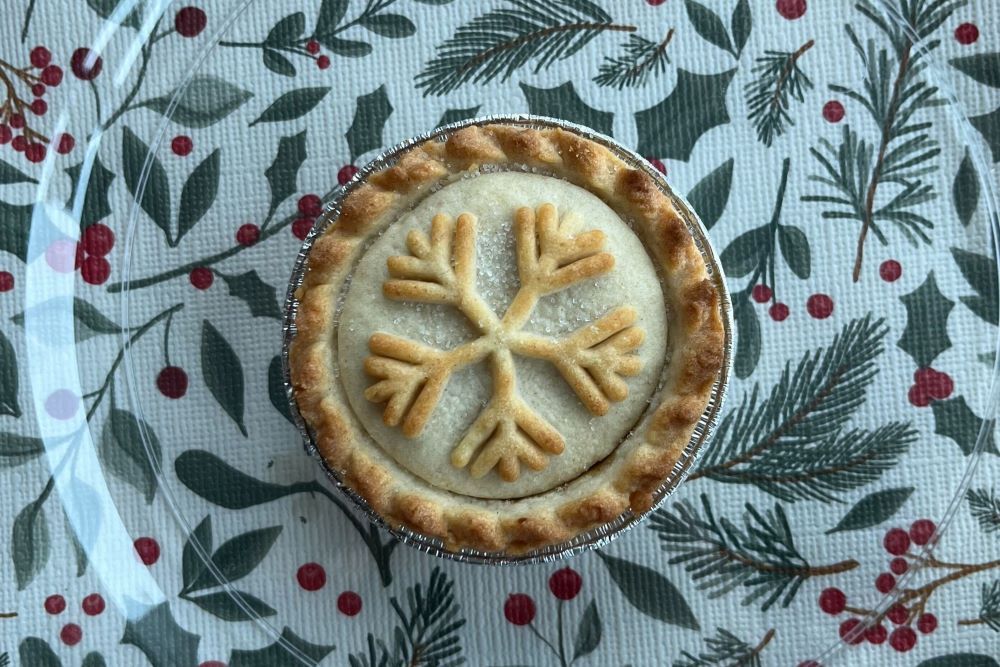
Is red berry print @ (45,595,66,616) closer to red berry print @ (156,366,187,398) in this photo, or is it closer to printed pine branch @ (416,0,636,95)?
red berry print @ (156,366,187,398)

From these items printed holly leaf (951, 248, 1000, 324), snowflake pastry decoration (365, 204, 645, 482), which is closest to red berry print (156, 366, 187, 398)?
snowflake pastry decoration (365, 204, 645, 482)

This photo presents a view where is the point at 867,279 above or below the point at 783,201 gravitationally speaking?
below

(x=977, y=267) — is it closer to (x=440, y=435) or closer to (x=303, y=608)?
(x=440, y=435)

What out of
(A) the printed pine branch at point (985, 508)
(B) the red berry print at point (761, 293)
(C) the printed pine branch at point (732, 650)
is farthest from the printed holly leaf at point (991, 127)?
(C) the printed pine branch at point (732, 650)

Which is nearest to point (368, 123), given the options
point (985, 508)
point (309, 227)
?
point (309, 227)

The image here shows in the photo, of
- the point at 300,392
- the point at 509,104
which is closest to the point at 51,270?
the point at 300,392

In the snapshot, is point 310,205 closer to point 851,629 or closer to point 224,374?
point 224,374
